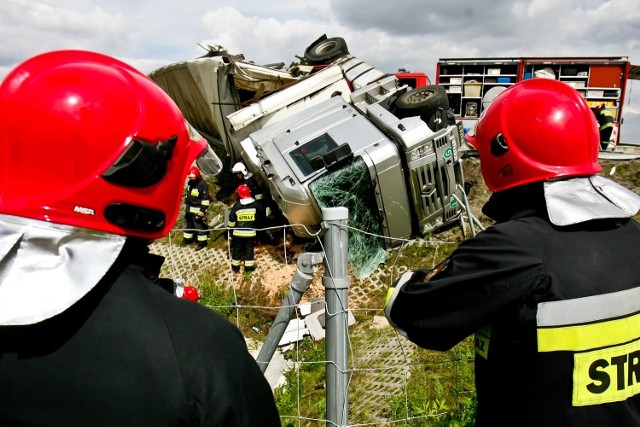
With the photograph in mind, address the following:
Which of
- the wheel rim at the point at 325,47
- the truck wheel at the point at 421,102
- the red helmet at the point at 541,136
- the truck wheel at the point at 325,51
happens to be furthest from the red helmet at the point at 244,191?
the red helmet at the point at 541,136

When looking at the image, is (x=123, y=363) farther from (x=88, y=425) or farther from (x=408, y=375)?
(x=408, y=375)

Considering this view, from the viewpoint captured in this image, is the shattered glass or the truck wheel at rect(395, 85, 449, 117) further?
the truck wheel at rect(395, 85, 449, 117)

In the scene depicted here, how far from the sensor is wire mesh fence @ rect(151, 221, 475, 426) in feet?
10.9

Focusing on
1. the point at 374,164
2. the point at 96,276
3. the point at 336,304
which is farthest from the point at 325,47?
the point at 96,276

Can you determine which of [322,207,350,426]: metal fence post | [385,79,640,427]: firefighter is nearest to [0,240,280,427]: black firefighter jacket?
[385,79,640,427]: firefighter

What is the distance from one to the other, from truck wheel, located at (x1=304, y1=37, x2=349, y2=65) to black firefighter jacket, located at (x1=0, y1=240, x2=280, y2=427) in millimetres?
7401

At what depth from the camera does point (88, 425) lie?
91 cm

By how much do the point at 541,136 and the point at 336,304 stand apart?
0.99 metres

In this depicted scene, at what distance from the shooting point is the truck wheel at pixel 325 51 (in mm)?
7863

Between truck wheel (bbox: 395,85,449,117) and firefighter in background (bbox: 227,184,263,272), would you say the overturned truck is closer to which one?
truck wheel (bbox: 395,85,449,117)

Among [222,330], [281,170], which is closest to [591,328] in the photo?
[222,330]

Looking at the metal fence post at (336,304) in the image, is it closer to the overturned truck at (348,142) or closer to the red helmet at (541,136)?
the red helmet at (541,136)

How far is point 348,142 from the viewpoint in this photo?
18.1 feet

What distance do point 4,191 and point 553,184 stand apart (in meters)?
1.50
